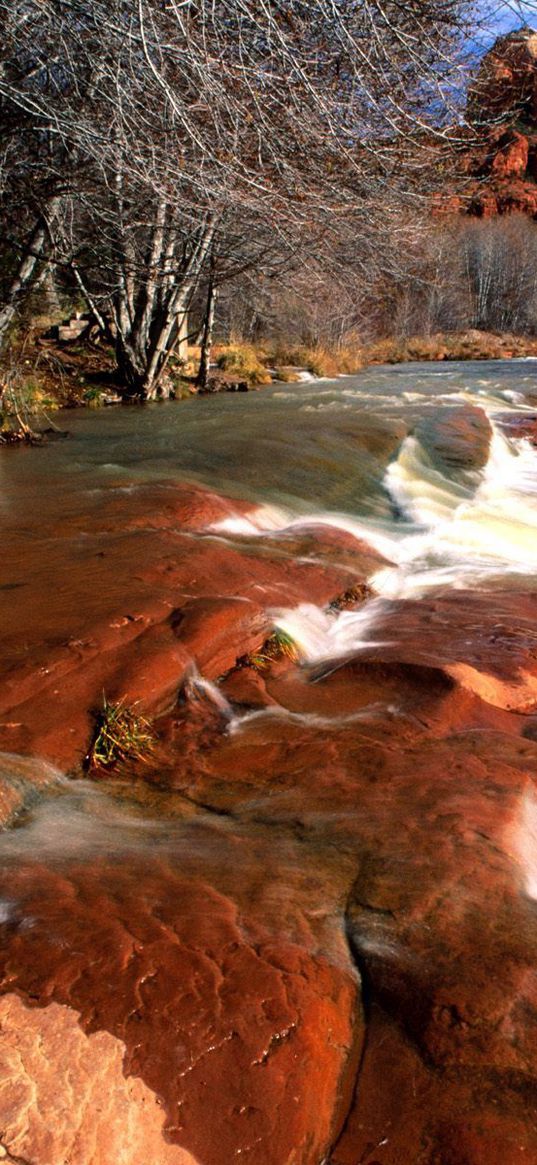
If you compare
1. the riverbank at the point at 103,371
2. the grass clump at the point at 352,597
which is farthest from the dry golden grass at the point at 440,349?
the grass clump at the point at 352,597

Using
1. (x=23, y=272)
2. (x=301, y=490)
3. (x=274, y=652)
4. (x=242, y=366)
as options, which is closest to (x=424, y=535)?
(x=301, y=490)

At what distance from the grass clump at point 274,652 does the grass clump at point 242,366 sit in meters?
13.2

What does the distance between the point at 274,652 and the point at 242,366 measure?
14929 mm

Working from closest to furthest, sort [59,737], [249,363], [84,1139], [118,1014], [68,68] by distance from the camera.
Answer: [84,1139], [118,1014], [59,737], [68,68], [249,363]

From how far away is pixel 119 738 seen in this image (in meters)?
3.08

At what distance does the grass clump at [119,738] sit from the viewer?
3.03m

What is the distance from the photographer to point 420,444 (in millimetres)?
9852

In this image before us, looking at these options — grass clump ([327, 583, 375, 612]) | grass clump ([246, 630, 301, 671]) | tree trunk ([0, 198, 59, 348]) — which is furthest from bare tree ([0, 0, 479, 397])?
grass clump ([246, 630, 301, 671])

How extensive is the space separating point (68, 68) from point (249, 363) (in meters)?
12.0

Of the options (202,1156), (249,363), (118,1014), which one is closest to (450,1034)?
(202,1156)

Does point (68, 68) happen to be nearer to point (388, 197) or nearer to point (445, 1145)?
point (388, 197)

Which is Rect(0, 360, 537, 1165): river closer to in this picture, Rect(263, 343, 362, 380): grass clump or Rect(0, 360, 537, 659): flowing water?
Rect(0, 360, 537, 659): flowing water

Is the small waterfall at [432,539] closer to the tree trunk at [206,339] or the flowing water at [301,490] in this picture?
the flowing water at [301,490]

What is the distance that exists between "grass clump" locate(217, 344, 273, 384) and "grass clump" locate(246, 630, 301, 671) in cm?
1322
